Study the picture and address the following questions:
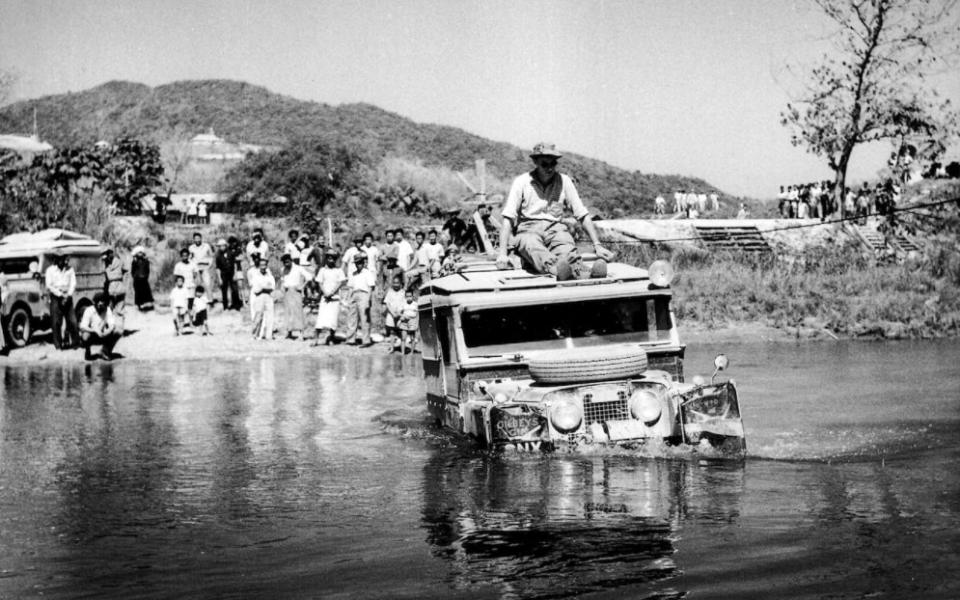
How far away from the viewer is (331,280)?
76.1ft

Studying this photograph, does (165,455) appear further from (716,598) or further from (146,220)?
(146,220)

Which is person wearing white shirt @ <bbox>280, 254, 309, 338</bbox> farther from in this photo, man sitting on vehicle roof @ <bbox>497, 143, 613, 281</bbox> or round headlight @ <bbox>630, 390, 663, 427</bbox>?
round headlight @ <bbox>630, 390, 663, 427</bbox>

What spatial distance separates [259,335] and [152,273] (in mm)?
7115

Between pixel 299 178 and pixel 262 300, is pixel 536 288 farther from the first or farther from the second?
pixel 299 178

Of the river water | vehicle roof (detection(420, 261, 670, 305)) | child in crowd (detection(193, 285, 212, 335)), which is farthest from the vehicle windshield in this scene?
child in crowd (detection(193, 285, 212, 335))

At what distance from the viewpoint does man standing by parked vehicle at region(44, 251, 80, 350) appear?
23.3m

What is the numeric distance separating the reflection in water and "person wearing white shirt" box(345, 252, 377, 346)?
1105 cm

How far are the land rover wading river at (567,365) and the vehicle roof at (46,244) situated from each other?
14.0 m

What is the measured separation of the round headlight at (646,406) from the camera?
1085 cm

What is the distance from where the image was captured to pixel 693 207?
44.5m

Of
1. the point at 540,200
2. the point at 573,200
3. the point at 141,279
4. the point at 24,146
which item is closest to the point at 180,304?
the point at 141,279

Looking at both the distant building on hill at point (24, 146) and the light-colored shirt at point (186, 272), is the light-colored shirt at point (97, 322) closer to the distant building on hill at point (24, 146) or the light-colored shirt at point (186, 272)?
the light-colored shirt at point (186, 272)

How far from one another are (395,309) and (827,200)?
1914 centimetres

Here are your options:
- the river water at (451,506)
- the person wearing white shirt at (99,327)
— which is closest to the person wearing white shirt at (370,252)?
the person wearing white shirt at (99,327)
